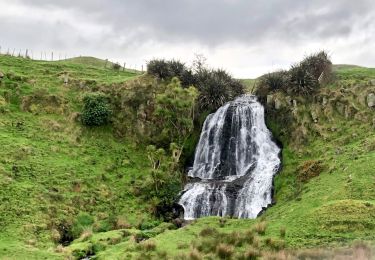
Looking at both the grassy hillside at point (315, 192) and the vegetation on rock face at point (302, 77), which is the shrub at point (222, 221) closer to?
the grassy hillside at point (315, 192)

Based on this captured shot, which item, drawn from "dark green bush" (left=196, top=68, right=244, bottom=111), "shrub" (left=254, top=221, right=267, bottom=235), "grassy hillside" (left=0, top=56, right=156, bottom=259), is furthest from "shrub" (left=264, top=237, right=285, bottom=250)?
"dark green bush" (left=196, top=68, right=244, bottom=111)

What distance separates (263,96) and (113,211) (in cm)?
2274

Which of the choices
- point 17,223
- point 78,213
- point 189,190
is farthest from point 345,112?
point 17,223

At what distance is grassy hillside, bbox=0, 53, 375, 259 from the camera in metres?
29.2

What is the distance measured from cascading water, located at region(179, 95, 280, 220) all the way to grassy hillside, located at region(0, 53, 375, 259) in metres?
1.67

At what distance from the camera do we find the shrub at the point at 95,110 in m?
53.5

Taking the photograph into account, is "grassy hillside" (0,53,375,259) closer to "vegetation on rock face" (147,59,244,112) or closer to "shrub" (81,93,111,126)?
"shrub" (81,93,111,126)

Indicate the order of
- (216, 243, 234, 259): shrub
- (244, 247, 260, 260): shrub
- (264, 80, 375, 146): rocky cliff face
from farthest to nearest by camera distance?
(264, 80, 375, 146): rocky cliff face < (216, 243, 234, 259): shrub < (244, 247, 260, 260): shrub

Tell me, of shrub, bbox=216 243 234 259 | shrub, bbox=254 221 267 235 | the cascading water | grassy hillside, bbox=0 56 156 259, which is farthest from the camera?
the cascading water

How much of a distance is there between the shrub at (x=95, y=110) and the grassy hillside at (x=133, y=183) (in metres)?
1.01

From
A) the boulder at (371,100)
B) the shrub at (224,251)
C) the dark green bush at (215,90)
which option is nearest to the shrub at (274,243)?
the shrub at (224,251)

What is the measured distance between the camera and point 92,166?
153ft

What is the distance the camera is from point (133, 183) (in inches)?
1811

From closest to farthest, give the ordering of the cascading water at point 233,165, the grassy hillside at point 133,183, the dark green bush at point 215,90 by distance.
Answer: the grassy hillside at point 133,183 < the cascading water at point 233,165 < the dark green bush at point 215,90
